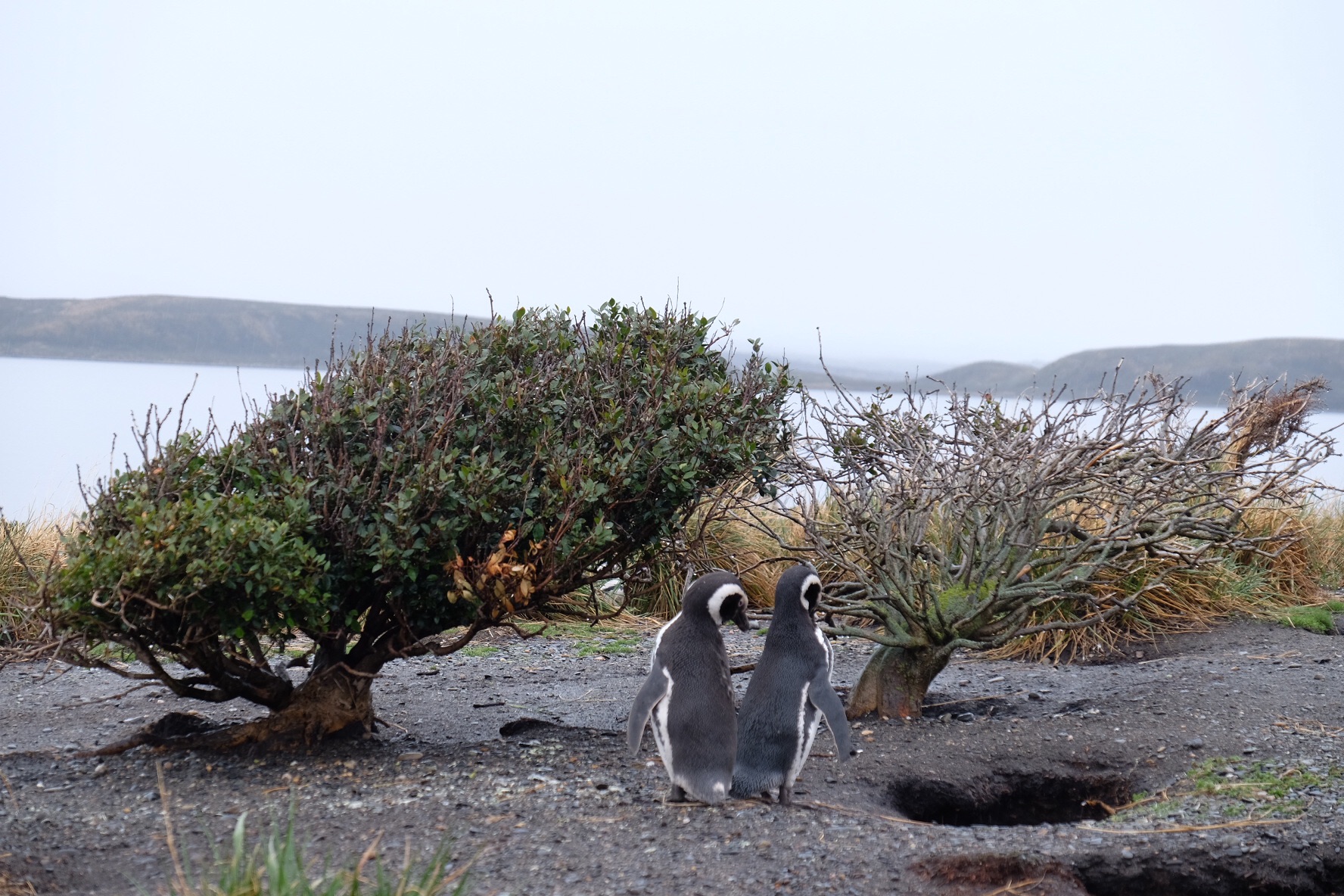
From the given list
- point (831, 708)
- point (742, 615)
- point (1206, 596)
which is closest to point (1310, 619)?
point (1206, 596)

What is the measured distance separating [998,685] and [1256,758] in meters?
1.92

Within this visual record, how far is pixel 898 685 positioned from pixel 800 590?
1.41m

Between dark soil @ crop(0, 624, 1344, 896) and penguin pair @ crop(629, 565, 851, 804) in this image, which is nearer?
dark soil @ crop(0, 624, 1344, 896)

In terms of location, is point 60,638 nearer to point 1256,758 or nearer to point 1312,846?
point 1312,846

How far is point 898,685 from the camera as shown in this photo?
18.7 ft

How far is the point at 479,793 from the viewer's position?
4.24 m

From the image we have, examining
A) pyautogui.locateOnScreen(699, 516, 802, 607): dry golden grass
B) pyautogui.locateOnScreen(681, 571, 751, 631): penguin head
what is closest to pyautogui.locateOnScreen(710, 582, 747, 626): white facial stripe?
pyautogui.locateOnScreen(681, 571, 751, 631): penguin head

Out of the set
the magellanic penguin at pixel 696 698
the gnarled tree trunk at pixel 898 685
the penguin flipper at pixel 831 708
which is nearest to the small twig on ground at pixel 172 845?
the magellanic penguin at pixel 696 698

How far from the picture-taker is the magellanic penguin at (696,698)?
4.16m

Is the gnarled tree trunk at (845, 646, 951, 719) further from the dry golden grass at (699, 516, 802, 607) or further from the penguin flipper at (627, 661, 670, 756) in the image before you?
the dry golden grass at (699, 516, 802, 607)

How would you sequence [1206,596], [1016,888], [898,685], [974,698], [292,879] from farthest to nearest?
[1206,596]
[974,698]
[898,685]
[1016,888]
[292,879]

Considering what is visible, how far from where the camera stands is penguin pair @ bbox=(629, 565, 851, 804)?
4.17 metres

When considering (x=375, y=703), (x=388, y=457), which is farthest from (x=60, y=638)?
(x=375, y=703)

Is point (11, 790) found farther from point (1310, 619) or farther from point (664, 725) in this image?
point (1310, 619)
